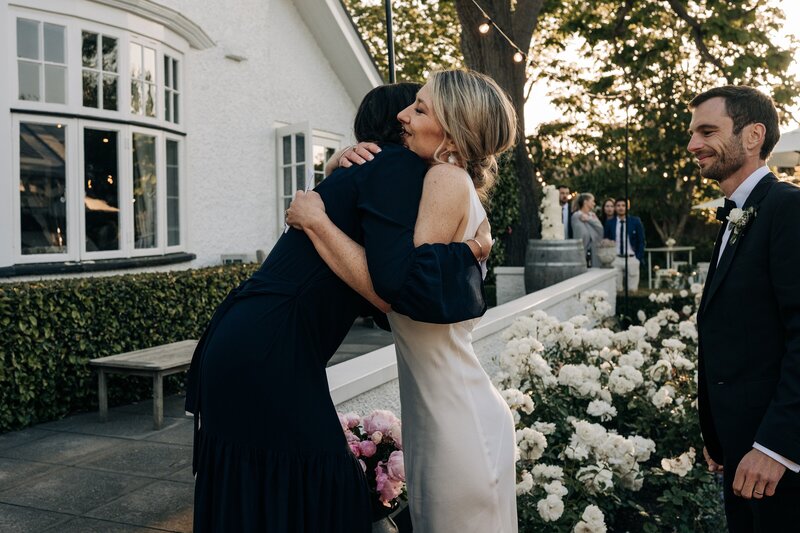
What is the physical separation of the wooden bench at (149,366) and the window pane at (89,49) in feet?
11.1

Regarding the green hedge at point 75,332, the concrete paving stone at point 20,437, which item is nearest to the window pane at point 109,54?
the green hedge at point 75,332

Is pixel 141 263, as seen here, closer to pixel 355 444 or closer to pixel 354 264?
pixel 355 444

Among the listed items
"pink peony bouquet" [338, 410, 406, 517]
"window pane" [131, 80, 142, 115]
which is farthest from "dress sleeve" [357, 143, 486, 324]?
"window pane" [131, 80, 142, 115]

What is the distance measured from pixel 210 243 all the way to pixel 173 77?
2265mm

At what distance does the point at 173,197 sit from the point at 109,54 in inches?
77.6

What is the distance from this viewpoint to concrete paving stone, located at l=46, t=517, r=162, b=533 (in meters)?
3.96

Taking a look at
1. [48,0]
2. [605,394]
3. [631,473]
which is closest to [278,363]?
[631,473]

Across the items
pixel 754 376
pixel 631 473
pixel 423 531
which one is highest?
pixel 754 376

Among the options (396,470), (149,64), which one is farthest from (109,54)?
(396,470)

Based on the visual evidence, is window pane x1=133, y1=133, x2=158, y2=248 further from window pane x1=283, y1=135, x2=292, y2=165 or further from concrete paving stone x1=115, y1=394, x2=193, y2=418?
window pane x1=283, y1=135, x2=292, y2=165

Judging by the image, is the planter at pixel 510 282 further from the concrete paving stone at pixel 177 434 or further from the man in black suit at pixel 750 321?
the man in black suit at pixel 750 321

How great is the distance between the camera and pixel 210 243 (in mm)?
10289

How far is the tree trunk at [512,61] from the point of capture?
12.4m

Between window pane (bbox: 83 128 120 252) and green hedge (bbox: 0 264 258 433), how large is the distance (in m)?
1.11
